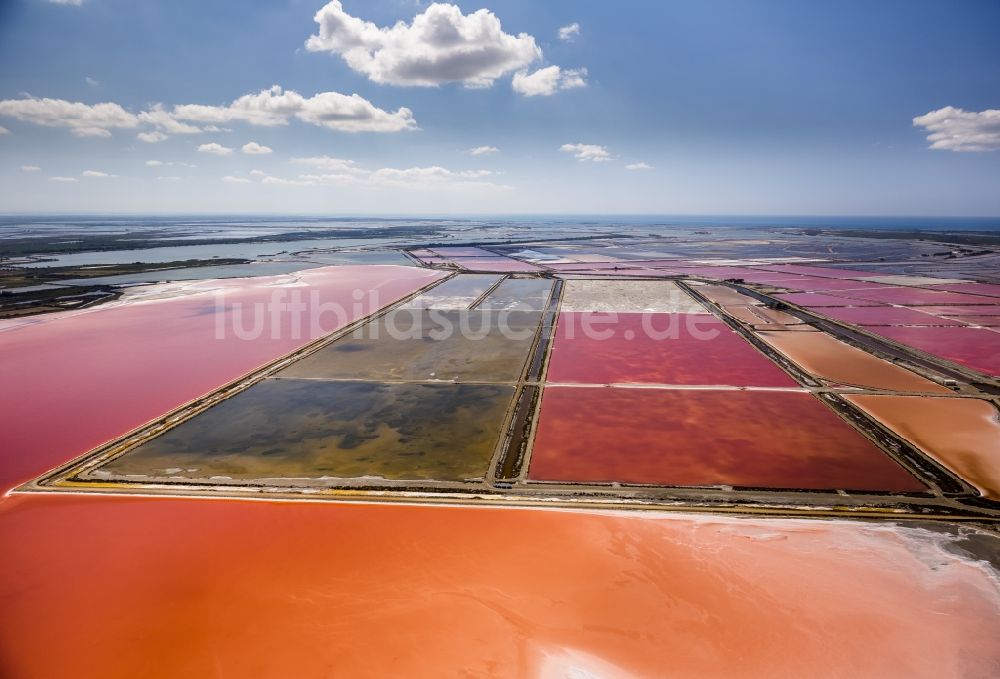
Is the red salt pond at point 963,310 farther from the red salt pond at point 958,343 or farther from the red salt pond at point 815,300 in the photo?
the red salt pond at point 958,343

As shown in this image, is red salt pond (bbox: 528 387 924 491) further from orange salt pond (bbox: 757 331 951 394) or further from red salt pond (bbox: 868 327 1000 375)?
red salt pond (bbox: 868 327 1000 375)

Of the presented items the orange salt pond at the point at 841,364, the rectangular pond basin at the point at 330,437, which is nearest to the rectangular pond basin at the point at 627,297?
the orange salt pond at the point at 841,364

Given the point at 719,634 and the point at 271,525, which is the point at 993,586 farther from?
the point at 271,525

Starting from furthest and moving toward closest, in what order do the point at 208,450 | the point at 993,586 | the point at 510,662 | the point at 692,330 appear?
the point at 692,330
the point at 208,450
the point at 993,586
the point at 510,662

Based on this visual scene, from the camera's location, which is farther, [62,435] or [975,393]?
[975,393]

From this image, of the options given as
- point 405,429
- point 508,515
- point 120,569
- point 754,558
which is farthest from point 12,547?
point 754,558

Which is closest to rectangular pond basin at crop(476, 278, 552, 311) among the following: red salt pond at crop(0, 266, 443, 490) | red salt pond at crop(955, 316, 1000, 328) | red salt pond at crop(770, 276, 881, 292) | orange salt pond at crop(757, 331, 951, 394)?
red salt pond at crop(0, 266, 443, 490)

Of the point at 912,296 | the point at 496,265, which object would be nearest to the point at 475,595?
the point at 912,296

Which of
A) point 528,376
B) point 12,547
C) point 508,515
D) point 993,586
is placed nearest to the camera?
point 993,586
